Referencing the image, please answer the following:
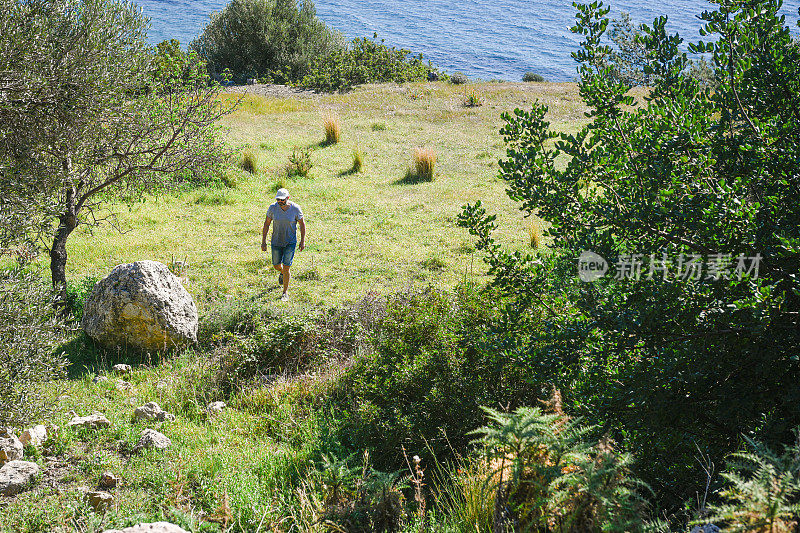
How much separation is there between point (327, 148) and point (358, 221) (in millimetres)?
6181

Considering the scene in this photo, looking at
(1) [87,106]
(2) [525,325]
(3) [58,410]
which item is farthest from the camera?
(1) [87,106]

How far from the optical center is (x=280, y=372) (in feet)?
21.7

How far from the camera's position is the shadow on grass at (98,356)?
668cm

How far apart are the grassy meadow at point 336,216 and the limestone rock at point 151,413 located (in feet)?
A: 10.8

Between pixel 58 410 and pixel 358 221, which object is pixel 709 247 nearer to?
pixel 58 410

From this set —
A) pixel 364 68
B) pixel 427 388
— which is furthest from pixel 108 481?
pixel 364 68

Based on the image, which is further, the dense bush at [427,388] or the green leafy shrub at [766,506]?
the dense bush at [427,388]

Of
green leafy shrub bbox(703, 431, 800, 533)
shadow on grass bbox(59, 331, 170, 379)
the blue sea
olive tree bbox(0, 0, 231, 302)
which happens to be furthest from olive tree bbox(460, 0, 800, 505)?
the blue sea

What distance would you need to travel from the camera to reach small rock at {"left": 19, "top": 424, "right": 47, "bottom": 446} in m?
4.48

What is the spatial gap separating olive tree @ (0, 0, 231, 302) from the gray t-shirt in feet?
4.06

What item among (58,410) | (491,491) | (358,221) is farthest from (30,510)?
(358,221)

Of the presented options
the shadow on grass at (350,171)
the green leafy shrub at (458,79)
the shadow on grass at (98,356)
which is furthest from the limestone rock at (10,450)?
the green leafy shrub at (458,79)

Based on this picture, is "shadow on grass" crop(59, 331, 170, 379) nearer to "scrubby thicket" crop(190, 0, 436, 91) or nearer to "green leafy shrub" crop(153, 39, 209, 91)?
"green leafy shrub" crop(153, 39, 209, 91)

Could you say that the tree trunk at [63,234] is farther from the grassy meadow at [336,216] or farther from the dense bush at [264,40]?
the dense bush at [264,40]
